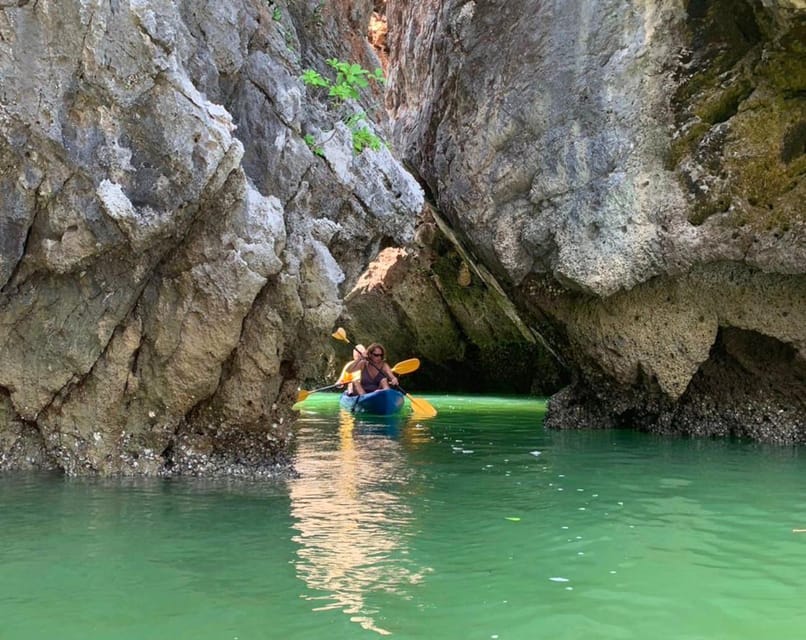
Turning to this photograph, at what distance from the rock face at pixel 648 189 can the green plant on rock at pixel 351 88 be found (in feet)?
10.2

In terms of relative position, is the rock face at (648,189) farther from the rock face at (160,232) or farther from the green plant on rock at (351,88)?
the rock face at (160,232)

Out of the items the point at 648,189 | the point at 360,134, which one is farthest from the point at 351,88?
the point at 648,189

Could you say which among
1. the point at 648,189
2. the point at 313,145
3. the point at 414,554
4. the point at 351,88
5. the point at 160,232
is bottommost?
the point at 414,554

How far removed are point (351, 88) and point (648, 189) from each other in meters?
4.45

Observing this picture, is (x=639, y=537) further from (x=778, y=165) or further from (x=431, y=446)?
(x=778, y=165)

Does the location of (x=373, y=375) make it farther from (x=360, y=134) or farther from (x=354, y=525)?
(x=354, y=525)

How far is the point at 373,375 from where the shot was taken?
16.7 m

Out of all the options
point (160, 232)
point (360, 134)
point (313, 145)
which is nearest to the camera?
point (160, 232)

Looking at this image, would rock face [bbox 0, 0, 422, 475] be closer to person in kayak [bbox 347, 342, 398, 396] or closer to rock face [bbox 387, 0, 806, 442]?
rock face [bbox 387, 0, 806, 442]

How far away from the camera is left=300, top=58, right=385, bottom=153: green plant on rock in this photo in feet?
25.0

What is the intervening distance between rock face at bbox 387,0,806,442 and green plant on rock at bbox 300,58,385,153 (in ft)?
10.2

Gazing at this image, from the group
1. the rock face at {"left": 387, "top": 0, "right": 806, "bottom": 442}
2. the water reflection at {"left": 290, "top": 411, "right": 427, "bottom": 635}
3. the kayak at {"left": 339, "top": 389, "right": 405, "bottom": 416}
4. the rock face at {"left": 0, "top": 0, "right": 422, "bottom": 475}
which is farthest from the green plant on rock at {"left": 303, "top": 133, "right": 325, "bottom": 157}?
the kayak at {"left": 339, "top": 389, "right": 405, "bottom": 416}

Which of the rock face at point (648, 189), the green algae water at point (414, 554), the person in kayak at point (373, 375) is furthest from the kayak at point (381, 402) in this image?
the green algae water at point (414, 554)

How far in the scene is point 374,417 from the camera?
50.5 ft
